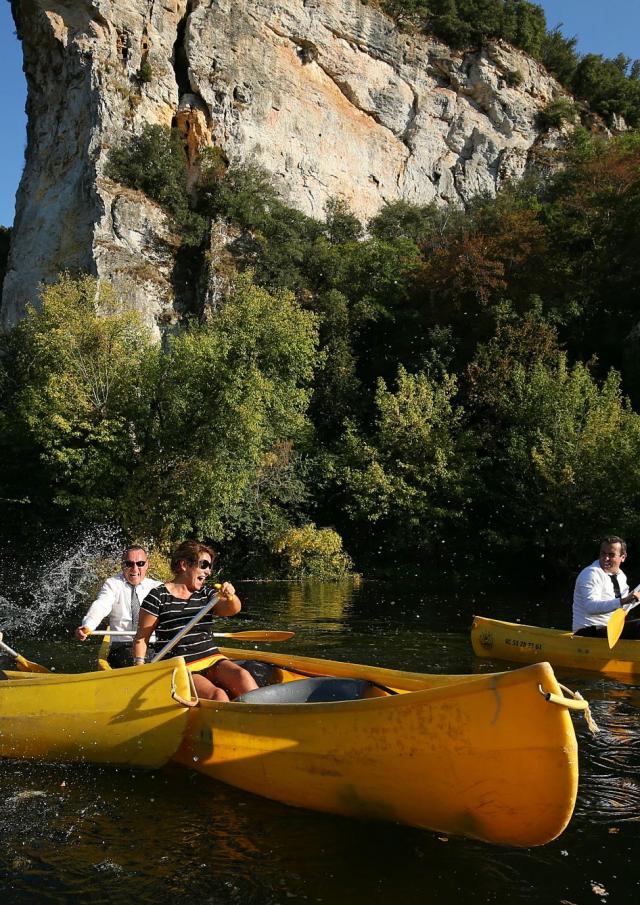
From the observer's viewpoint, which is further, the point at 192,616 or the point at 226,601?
the point at 192,616

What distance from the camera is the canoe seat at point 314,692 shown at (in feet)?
→ 16.3

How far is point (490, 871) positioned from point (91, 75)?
33.8 metres

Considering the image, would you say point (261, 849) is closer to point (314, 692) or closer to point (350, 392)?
point (314, 692)

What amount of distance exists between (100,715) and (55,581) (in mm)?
12354

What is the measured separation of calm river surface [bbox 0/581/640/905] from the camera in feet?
11.5

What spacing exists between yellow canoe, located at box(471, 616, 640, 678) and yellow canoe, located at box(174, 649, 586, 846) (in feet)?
16.7

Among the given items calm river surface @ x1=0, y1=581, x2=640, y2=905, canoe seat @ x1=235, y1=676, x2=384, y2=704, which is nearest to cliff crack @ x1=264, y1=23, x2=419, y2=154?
canoe seat @ x1=235, y1=676, x2=384, y2=704

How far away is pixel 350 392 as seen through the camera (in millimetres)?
27438

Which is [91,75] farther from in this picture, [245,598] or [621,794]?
[621,794]

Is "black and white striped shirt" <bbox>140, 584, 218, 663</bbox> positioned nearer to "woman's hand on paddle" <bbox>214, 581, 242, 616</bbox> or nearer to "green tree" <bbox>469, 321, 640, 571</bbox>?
"woman's hand on paddle" <bbox>214, 581, 242, 616</bbox>

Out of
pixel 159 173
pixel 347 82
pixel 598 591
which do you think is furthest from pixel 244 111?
pixel 598 591

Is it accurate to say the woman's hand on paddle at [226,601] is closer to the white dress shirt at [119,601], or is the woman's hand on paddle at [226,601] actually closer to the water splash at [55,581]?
the white dress shirt at [119,601]

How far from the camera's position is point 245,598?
16250 mm

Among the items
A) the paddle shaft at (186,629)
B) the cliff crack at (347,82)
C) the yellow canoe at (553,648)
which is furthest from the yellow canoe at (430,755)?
the cliff crack at (347,82)
